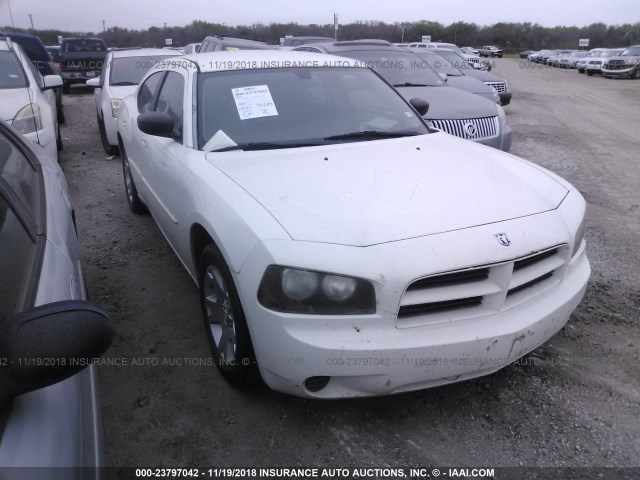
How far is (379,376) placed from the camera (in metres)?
2.19

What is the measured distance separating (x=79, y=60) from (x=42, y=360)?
17864 mm

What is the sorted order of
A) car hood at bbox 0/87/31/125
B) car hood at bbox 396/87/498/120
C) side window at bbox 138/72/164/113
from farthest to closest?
car hood at bbox 396/87/498/120 < car hood at bbox 0/87/31/125 < side window at bbox 138/72/164/113

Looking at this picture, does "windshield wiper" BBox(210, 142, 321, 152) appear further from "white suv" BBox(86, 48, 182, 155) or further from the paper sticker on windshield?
"white suv" BBox(86, 48, 182, 155)

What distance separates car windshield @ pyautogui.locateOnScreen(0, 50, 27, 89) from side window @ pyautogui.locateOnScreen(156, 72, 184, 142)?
9.89 feet

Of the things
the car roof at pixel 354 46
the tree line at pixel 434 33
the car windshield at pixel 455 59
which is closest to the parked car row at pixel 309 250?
the car roof at pixel 354 46

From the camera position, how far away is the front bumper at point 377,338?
2133 millimetres

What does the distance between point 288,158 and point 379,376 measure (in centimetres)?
135

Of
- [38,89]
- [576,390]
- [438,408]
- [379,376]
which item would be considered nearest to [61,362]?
[379,376]

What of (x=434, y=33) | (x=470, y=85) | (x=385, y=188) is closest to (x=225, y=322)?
(x=385, y=188)

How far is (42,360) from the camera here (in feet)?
4.00

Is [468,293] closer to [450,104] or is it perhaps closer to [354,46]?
[450,104]

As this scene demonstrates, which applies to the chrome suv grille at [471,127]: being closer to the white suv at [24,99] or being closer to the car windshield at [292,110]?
the car windshield at [292,110]

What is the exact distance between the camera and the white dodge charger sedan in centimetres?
215

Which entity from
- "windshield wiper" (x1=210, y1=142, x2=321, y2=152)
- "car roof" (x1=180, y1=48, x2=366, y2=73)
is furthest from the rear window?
"windshield wiper" (x1=210, y1=142, x2=321, y2=152)
